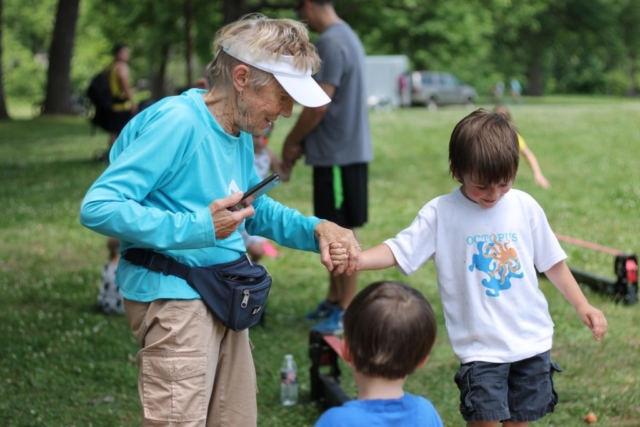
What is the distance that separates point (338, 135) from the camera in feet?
21.5

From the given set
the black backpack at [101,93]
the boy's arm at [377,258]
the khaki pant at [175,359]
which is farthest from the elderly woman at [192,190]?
the black backpack at [101,93]

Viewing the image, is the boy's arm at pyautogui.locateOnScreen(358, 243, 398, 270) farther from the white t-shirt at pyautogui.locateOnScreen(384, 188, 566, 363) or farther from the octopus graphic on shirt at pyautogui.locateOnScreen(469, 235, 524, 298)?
the octopus graphic on shirt at pyautogui.locateOnScreen(469, 235, 524, 298)

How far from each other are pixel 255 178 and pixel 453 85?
4377cm

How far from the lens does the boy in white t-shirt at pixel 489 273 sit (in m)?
3.56

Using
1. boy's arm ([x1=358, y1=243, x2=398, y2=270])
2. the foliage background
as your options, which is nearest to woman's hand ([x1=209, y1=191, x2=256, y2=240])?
boy's arm ([x1=358, y1=243, x2=398, y2=270])

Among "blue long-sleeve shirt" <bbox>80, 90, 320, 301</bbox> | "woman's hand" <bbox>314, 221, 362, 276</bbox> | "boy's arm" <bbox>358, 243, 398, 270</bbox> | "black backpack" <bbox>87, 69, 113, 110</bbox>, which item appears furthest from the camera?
"black backpack" <bbox>87, 69, 113, 110</bbox>

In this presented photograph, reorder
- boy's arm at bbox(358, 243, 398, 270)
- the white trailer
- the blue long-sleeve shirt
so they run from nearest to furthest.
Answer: the blue long-sleeve shirt, boy's arm at bbox(358, 243, 398, 270), the white trailer

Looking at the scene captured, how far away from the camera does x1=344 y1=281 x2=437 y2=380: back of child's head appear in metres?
2.53

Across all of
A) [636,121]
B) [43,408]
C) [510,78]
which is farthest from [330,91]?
[510,78]

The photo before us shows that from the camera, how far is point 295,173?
1616 cm

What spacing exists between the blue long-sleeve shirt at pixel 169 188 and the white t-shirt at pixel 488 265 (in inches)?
30.7

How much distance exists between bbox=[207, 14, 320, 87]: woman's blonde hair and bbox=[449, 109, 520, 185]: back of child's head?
2.10 feet

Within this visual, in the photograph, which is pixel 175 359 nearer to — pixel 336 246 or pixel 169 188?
pixel 169 188

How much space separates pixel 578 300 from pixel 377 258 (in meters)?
0.86
